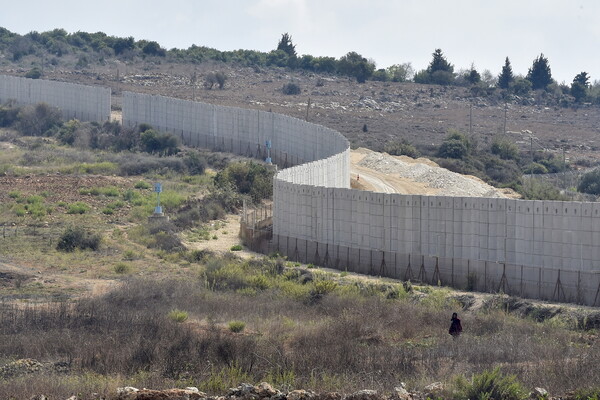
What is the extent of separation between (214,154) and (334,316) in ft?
133

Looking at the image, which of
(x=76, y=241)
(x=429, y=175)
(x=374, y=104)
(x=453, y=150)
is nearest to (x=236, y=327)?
(x=76, y=241)

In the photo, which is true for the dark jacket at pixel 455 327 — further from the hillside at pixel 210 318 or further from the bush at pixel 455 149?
the bush at pixel 455 149

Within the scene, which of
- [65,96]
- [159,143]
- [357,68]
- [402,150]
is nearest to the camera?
[159,143]

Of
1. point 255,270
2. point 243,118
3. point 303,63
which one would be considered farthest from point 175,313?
point 303,63

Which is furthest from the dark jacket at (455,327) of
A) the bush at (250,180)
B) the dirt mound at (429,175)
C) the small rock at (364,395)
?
the dirt mound at (429,175)

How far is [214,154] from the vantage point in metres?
67.1

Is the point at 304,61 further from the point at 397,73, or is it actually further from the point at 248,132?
the point at 248,132

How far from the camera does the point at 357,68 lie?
414 ft

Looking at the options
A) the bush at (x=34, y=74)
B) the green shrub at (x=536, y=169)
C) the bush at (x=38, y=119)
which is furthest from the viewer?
the bush at (x=34, y=74)

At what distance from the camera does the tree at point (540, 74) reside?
133 meters

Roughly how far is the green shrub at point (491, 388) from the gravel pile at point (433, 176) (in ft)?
119

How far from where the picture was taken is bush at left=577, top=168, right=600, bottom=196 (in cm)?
6009

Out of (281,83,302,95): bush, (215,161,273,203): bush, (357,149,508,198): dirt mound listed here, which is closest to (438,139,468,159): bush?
(357,149,508,198): dirt mound

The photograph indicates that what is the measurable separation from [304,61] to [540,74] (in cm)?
2803
